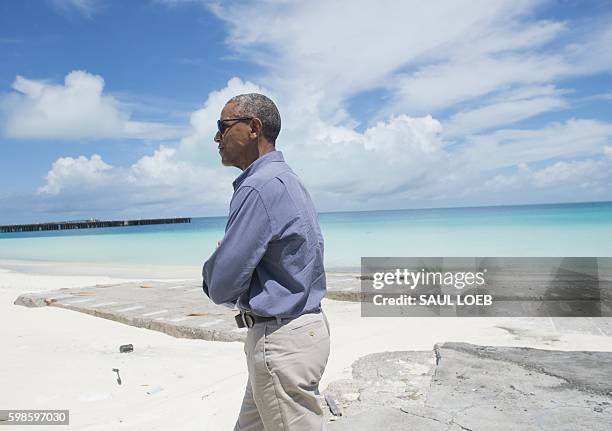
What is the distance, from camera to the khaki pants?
→ 5.84 ft

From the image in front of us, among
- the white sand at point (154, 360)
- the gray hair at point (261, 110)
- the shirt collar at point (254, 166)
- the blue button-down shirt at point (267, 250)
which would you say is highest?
the gray hair at point (261, 110)

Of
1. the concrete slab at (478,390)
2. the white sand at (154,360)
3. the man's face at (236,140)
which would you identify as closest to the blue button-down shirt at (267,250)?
the man's face at (236,140)

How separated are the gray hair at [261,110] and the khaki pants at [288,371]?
0.74 meters

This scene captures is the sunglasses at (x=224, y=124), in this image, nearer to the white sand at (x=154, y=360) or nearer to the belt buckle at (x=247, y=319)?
the belt buckle at (x=247, y=319)

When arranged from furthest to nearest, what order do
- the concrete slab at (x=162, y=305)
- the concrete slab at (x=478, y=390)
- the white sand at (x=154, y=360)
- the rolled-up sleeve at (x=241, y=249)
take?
the concrete slab at (x=162, y=305) < the white sand at (x=154, y=360) < the concrete slab at (x=478, y=390) < the rolled-up sleeve at (x=241, y=249)

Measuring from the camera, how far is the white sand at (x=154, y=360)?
367 centimetres

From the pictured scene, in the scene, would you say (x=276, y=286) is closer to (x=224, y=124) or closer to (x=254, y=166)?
(x=254, y=166)

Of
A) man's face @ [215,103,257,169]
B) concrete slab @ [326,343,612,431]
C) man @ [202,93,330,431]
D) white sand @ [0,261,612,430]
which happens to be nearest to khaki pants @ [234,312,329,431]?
man @ [202,93,330,431]

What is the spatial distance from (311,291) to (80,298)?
24.4ft

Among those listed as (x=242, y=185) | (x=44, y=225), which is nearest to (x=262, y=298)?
(x=242, y=185)

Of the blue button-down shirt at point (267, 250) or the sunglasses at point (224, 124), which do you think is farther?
the sunglasses at point (224, 124)

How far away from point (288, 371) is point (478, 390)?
2.37 metres

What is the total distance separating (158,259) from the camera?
24.5m

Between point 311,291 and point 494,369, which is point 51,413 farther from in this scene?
point 494,369
